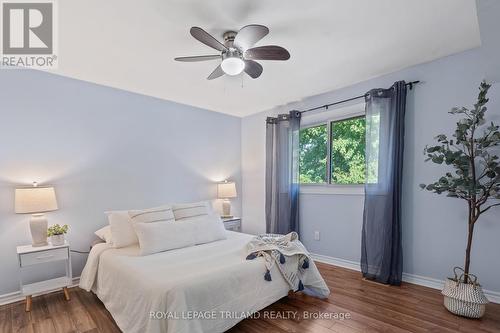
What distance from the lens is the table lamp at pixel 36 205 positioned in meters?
2.47

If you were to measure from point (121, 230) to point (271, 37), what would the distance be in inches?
98.8

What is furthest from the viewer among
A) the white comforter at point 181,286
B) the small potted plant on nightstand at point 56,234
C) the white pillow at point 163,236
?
the small potted plant on nightstand at point 56,234

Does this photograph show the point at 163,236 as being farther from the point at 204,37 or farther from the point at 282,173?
the point at 282,173

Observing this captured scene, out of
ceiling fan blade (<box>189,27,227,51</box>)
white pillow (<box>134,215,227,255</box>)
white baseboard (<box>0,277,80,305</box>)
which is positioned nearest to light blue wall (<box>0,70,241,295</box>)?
white baseboard (<box>0,277,80,305</box>)

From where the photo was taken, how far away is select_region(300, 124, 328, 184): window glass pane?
12.9ft

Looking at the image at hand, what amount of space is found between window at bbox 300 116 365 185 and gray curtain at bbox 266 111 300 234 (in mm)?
201

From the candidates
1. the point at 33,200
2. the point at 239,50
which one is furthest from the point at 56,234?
the point at 239,50

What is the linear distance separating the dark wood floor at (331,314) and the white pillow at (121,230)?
24.9 inches

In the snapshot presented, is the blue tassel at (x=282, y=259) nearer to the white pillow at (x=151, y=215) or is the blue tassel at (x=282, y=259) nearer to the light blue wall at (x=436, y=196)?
the white pillow at (x=151, y=215)

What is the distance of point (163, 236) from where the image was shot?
2.60 meters

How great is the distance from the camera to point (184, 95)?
12.4 ft

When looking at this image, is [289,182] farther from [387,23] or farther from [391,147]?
[387,23]

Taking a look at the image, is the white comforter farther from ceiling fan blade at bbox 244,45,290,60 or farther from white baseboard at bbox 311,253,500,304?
ceiling fan blade at bbox 244,45,290,60

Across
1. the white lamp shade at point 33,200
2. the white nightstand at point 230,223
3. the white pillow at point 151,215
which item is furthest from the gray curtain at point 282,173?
the white lamp shade at point 33,200
